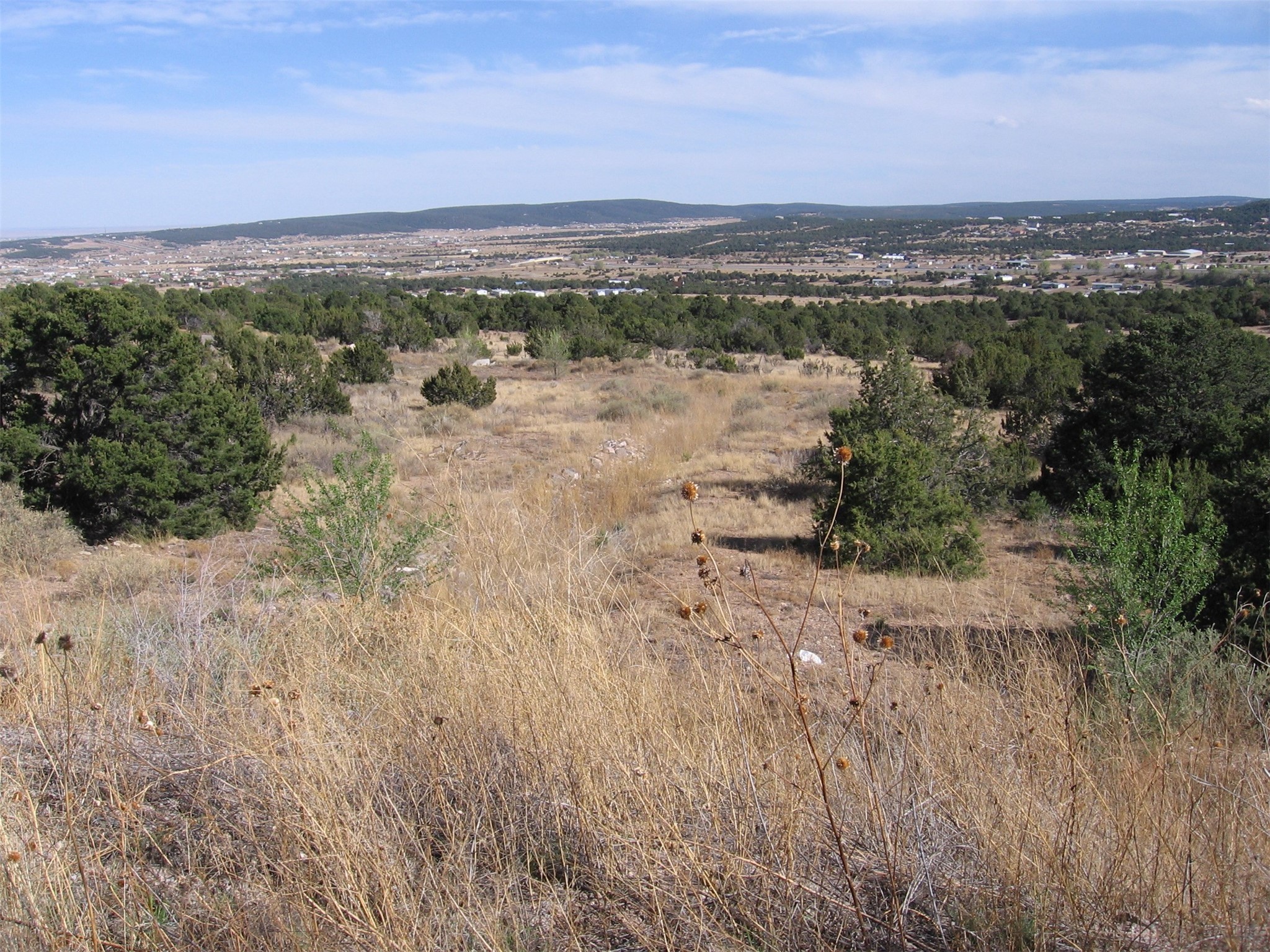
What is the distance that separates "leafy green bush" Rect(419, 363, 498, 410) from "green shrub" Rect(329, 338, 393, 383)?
427 cm

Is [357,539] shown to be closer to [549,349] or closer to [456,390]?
[456,390]

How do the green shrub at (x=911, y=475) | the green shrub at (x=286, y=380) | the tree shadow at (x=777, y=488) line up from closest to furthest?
the green shrub at (x=911, y=475), the tree shadow at (x=777, y=488), the green shrub at (x=286, y=380)

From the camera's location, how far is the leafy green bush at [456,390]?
783 inches

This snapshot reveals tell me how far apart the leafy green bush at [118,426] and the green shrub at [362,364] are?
12466 mm

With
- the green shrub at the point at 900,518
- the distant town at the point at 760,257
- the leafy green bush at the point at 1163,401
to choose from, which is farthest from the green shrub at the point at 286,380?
the distant town at the point at 760,257

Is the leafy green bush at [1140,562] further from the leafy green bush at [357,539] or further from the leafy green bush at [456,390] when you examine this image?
the leafy green bush at [456,390]

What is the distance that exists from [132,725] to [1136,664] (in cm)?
452

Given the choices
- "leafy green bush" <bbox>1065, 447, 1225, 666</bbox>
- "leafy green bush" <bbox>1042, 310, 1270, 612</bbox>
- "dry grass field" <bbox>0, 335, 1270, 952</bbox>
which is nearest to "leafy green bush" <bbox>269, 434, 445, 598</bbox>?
"dry grass field" <bbox>0, 335, 1270, 952</bbox>

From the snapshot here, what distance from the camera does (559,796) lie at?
2.12 metres

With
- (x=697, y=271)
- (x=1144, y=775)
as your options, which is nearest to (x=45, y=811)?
(x=1144, y=775)

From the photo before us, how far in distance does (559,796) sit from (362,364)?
23.3m

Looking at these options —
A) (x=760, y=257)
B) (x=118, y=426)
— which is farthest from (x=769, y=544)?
(x=760, y=257)

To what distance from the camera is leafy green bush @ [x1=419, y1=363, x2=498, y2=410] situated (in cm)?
1989

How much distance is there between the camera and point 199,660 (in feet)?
10.4
